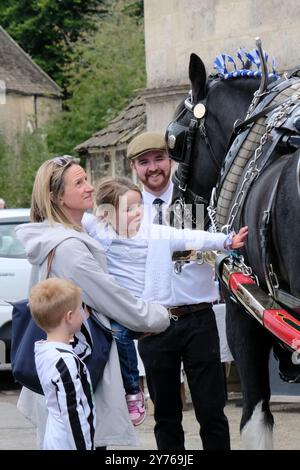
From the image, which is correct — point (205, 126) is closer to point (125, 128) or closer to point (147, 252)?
point (147, 252)

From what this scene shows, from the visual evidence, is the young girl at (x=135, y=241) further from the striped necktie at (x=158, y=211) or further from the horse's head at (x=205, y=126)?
the horse's head at (x=205, y=126)

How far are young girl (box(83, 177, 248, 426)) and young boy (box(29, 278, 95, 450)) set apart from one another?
59 centimetres

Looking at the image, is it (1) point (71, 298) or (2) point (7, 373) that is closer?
(1) point (71, 298)

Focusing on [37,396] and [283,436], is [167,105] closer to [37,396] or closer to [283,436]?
[283,436]

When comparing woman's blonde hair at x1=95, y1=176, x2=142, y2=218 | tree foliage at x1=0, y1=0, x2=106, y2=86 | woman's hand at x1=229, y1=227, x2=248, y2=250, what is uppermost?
tree foliage at x1=0, y1=0, x2=106, y2=86

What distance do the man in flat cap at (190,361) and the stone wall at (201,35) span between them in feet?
16.1

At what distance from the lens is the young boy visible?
443 cm

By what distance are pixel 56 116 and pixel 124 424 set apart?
3191 cm

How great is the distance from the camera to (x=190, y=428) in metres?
8.14

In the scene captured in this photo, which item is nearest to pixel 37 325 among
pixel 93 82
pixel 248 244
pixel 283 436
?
pixel 248 244

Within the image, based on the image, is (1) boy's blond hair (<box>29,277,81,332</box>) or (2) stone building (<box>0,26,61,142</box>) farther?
(2) stone building (<box>0,26,61,142</box>)

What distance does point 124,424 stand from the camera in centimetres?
479

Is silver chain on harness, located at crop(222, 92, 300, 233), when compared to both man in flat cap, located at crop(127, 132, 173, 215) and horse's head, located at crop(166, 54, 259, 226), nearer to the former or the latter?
horse's head, located at crop(166, 54, 259, 226)

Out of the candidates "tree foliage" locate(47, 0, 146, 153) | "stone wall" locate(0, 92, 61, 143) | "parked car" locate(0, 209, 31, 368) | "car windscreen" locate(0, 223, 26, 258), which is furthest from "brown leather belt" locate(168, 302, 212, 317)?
"stone wall" locate(0, 92, 61, 143)
